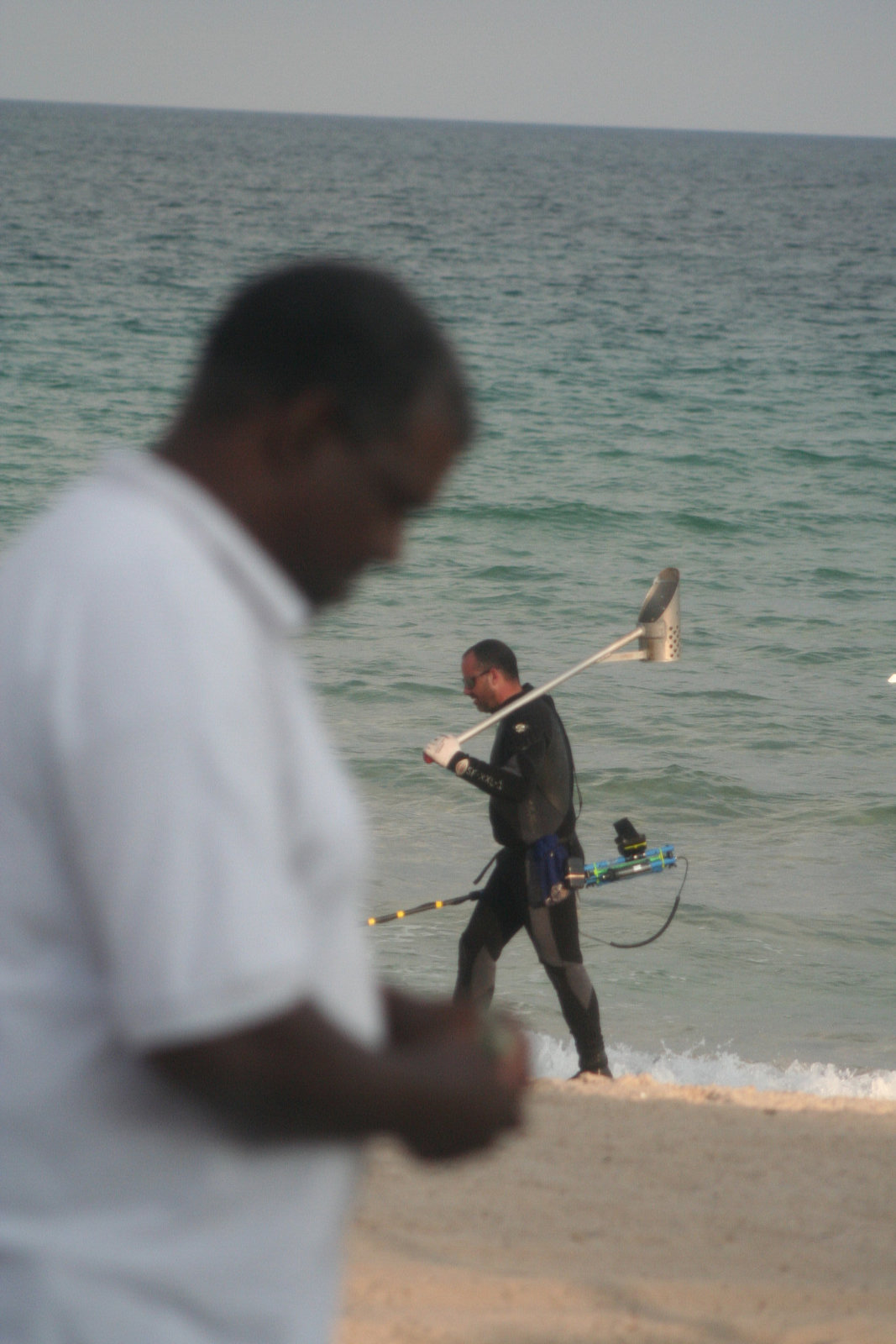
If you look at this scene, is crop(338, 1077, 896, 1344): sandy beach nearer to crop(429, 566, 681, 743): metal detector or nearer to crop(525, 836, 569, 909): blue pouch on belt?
crop(525, 836, 569, 909): blue pouch on belt

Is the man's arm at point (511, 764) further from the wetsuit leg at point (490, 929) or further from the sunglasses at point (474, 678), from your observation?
the wetsuit leg at point (490, 929)

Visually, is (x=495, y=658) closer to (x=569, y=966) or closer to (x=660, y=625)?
(x=660, y=625)

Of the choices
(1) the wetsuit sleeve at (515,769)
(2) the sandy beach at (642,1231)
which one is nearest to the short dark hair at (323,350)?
(2) the sandy beach at (642,1231)

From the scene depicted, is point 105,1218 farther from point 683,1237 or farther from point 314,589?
point 683,1237

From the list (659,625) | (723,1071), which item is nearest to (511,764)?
(659,625)

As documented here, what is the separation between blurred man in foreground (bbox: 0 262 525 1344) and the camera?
41.2 inches

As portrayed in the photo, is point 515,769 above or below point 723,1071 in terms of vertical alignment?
above

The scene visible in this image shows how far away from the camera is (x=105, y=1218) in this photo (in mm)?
1148

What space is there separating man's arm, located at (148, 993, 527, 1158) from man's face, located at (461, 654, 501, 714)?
5.87 m

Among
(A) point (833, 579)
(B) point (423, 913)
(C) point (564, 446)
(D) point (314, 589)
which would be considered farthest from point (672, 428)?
(D) point (314, 589)

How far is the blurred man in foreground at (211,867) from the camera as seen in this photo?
1.05 meters

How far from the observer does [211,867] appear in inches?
40.8

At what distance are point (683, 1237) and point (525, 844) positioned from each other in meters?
2.85

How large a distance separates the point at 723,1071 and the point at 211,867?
7171 mm
